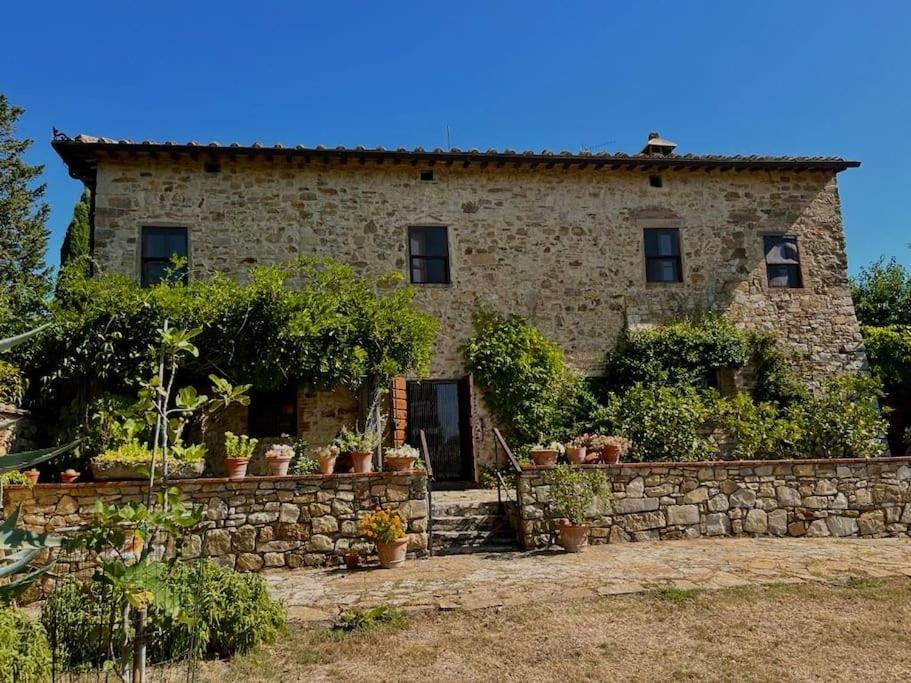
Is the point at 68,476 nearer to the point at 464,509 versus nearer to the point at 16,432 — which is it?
the point at 16,432

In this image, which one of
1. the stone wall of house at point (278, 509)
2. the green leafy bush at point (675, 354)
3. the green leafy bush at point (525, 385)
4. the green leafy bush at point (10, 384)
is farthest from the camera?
the green leafy bush at point (675, 354)

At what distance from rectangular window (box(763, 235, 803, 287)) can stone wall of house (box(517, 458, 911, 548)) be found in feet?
16.5

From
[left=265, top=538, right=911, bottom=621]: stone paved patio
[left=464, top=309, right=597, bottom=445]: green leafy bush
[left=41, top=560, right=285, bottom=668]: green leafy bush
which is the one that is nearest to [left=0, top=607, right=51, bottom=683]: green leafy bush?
[left=41, top=560, right=285, bottom=668]: green leafy bush

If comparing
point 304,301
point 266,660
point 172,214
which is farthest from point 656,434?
point 172,214

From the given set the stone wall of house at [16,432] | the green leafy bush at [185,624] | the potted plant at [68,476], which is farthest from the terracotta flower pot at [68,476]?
the green leafy bush at [185,624]

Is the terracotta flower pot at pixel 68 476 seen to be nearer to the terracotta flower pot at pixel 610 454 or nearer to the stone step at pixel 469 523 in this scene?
the stone step at pixel 469 523

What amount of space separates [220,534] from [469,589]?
3288mm

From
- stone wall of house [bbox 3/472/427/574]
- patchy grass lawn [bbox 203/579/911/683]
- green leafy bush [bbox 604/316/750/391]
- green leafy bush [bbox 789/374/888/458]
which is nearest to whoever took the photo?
patchy grass lawn [bbox 203/579/911/683]

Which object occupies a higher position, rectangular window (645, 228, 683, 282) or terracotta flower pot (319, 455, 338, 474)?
rectangular window (645, 228, 683, 282)

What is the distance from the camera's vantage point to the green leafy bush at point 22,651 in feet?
11.7

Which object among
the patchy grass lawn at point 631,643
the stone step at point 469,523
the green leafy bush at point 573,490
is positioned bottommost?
the patchy grass lawn at point 631,643

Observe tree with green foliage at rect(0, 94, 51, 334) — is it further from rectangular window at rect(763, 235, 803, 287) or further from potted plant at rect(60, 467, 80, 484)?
rectangular window at rect(763, 235, 803, 287)

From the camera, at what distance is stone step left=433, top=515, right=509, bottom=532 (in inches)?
342

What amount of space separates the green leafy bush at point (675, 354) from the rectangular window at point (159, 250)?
8.06 metres
